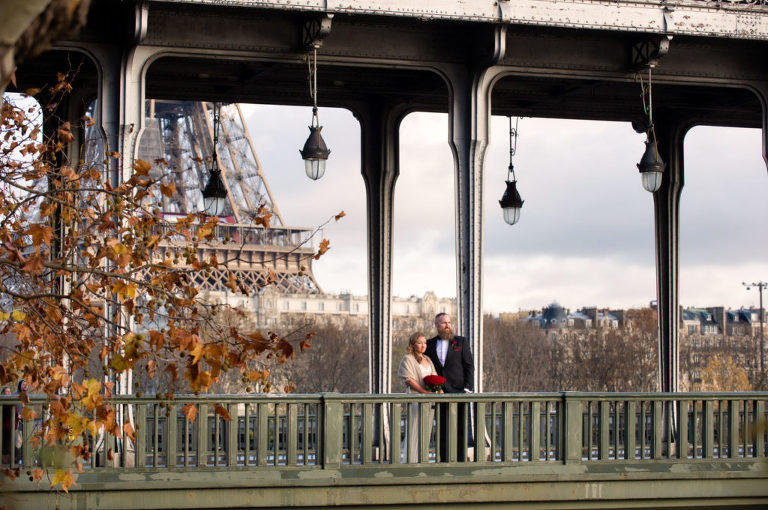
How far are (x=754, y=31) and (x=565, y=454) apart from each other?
654 cm

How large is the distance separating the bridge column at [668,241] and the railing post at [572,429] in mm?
6869

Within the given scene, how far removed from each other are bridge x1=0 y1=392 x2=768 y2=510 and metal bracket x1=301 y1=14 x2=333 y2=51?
466 cm

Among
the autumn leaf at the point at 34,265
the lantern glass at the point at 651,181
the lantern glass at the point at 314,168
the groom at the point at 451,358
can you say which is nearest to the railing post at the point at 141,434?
the groom at the point at 451,358

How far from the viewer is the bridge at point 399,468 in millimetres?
13133

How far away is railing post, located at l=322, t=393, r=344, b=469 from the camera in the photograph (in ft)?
44.7

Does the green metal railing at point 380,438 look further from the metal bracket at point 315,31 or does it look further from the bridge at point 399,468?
the metal bracket at point 315,31

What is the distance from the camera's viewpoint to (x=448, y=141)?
54.3 ft

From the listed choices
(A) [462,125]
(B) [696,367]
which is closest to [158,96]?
(A) [462,125]

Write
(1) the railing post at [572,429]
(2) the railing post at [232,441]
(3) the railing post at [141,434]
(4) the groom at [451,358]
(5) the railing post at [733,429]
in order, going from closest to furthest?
(3) the railing post at [141,434]
(2) the railing post at [232,441]
(1) the railing post at [572,429]
(5) the railing post at [733,429]
(4) the groom at [451,358]

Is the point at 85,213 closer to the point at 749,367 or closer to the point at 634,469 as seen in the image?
the point at 634,469

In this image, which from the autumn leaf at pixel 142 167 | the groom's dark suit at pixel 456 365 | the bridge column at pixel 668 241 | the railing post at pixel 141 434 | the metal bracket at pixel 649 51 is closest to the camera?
the autumn leaf at pixel 142 167

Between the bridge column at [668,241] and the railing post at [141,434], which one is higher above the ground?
the bridge column at [668,241]

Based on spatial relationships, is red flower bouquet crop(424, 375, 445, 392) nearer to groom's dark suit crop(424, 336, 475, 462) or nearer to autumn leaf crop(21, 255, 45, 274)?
groom's dark suit crop(424, 336, 475, 462)

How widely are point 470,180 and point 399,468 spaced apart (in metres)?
4.46
